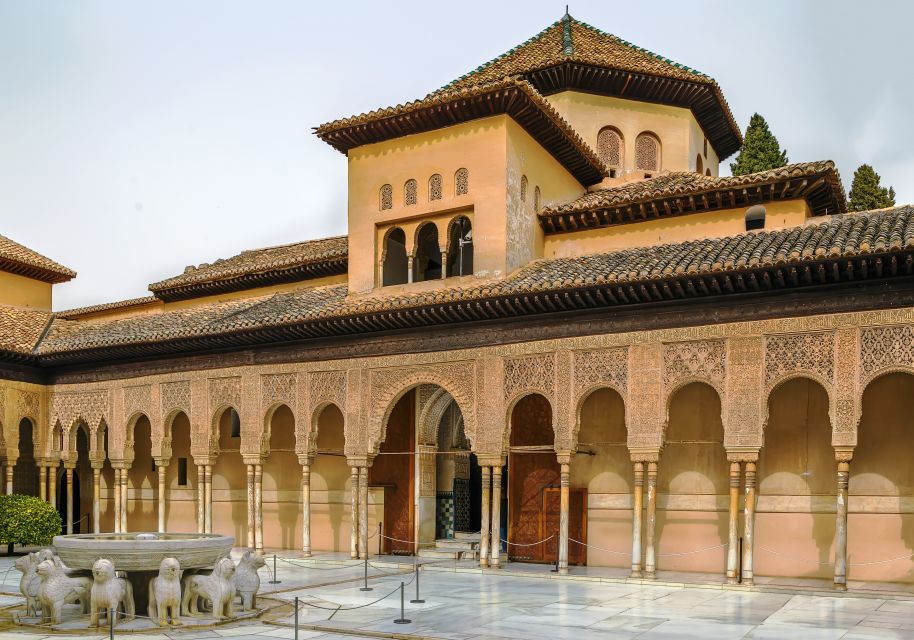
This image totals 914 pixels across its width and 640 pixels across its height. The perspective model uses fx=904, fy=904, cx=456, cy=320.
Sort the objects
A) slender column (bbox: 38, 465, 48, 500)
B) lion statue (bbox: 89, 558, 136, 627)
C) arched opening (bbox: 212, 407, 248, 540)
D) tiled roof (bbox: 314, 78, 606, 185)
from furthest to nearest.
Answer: slender column (bbox: 38, 465, 48, 500)
arched opening (bbox: 212, 407, 248, 540)
tiled roof (bbox: 314, 78, 606, 185)
lion statue (bbox: 89, 558, 136, 627)

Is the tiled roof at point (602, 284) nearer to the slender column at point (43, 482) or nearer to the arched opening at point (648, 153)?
the slender column at point (43, 482)

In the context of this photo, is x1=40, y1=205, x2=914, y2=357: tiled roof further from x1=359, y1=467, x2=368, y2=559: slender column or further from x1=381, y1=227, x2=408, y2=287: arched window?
x1=359, y1=467, x2=368, y2=559: slender column

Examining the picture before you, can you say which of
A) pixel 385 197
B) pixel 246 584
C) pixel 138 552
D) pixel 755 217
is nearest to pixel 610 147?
pixel 755 217

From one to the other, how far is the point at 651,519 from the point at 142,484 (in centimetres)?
1374

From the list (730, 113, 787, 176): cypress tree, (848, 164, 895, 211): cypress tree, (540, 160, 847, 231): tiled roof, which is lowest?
(540, 160, 847, 231): tiled roof

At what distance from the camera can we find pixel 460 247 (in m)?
17.5

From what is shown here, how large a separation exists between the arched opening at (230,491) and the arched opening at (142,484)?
217 centimetres

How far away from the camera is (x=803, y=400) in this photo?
1459cm

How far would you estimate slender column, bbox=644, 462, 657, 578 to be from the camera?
14039mm

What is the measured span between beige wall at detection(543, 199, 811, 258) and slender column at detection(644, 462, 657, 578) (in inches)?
176

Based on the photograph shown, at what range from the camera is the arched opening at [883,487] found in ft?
44.8

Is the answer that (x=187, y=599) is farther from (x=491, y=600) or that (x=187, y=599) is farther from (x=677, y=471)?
(x=677, y=471)

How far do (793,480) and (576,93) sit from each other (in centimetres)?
1000

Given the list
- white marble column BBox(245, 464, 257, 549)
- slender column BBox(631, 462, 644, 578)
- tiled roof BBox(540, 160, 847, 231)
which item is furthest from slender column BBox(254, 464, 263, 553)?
slender column BBox(631, 462, 644, 578)
